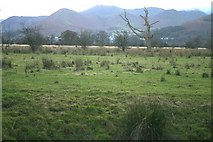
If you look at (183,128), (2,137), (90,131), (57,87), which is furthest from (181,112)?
(2,137)

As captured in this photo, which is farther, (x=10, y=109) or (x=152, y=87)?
(x=152, y=87)

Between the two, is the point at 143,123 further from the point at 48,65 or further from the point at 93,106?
the point at 48,65

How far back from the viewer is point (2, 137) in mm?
11898

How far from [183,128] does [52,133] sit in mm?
5179

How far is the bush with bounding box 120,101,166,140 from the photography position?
11703 millimetres

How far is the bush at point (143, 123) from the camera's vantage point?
38.4 ft

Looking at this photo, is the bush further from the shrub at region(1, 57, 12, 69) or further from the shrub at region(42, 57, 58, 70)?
the shrub at region(1, 57, 12, 69)

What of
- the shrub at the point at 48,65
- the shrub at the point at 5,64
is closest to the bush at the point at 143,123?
the shrub at the point at 48,65

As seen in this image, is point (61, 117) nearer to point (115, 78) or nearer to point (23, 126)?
point (23, 126)

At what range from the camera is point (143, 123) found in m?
11.8

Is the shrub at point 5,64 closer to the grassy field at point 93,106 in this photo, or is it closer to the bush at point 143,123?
the grassy field at point 93,106

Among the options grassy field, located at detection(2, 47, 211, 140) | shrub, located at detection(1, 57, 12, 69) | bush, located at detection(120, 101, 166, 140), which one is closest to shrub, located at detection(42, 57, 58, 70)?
shrub, located at detection(1, 57, 12, 69)

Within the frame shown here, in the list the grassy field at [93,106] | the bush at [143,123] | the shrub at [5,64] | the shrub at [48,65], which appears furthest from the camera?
the shrub at [48,65]

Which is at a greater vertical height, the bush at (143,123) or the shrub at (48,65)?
the shrub at (48,65)
